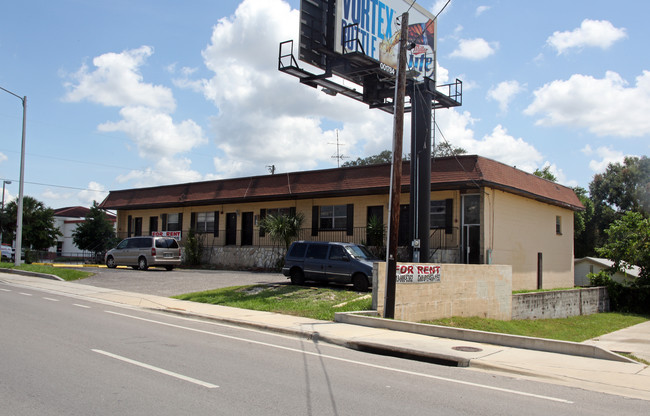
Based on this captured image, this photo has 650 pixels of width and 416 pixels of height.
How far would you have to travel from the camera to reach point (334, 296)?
56.8 ft

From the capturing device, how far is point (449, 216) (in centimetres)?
2395

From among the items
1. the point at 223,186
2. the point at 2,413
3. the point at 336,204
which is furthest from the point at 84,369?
the point at 223,186

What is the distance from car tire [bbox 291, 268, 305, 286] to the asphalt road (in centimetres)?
874

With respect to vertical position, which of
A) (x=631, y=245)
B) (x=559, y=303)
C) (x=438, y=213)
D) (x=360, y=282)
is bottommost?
(x=559, y=303)

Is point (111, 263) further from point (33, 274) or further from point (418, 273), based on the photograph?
point (418, 273)

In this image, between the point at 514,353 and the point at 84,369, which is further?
the point at 514,353

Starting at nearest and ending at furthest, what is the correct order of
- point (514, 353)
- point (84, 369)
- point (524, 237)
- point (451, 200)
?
1. point (84, 369)
2. point (514, 353)
3. point (451, 200)
4. point (524, 237)

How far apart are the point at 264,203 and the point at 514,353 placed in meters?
22.5

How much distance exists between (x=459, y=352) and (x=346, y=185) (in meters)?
17.0

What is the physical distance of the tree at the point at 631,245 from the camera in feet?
103

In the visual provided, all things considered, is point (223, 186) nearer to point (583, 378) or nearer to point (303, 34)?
point (303, 34)

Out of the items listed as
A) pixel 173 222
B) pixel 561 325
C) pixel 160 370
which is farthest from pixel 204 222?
pixel 160 370

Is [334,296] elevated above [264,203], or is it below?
below

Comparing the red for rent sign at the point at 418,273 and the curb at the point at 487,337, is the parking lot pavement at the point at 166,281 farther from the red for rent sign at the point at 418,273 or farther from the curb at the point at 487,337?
the curb at the point at 487,337
